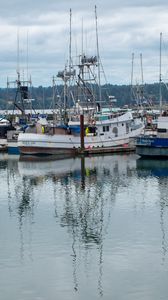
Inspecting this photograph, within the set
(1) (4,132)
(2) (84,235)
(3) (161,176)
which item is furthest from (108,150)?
(2) (84,235)

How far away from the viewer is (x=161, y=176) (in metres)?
48.2

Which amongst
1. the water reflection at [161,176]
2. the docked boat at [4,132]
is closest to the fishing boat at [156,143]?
the water reflection at [161,176]

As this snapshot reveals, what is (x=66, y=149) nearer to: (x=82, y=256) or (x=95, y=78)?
(x=95, y=78)

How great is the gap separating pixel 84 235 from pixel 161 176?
65.0 feet

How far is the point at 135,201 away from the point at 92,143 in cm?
2642

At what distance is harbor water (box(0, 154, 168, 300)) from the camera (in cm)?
2223

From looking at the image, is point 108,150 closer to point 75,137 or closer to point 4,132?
point 75,137

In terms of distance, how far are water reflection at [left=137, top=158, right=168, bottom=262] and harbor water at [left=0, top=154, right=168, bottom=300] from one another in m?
0.06

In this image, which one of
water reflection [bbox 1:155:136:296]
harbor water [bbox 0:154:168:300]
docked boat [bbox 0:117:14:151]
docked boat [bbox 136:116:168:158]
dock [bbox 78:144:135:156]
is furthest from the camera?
docked boat [bbox 0:117:14:151]

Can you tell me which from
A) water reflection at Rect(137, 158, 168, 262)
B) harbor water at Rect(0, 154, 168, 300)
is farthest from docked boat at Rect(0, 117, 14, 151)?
harbor water at Rect(0, 154, 168, 300)

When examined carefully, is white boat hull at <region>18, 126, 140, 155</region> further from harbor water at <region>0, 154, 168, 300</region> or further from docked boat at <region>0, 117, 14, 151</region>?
harbor water at <region>0, 154, 168, 300</region>

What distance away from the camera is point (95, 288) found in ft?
72.5

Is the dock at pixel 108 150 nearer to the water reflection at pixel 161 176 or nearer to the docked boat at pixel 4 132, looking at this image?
the water reflection at pixel 161 176

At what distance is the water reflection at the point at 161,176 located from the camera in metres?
29.6
